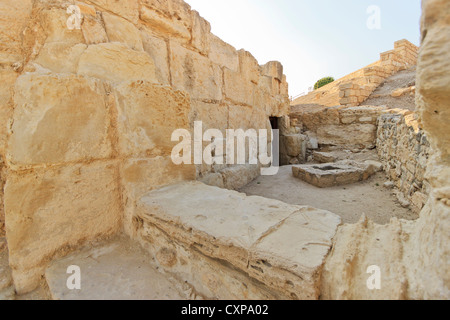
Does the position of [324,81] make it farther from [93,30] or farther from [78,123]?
[78,123]

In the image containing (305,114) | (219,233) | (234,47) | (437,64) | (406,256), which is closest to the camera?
(437,64)

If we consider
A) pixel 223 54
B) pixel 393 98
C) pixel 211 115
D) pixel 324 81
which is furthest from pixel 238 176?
pixel 324 81

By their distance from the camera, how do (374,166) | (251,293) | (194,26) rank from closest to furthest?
1. (251,293)
2. (194,26)
3. (374,166)

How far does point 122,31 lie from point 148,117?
3.19 ft

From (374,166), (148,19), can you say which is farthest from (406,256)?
(374,166)

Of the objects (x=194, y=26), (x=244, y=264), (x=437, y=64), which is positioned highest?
(x=194, y=26)

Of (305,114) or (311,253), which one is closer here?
(311,253)

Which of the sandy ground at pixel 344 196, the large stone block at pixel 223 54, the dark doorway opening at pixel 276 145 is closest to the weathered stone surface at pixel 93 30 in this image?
the large stone block at pixel 223 54

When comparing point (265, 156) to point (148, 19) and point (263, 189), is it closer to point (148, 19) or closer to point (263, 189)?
point (263, 189)

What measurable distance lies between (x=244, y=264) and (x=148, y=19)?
2553 millimetres

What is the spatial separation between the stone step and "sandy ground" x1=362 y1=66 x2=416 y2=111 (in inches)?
391

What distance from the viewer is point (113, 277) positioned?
1.22 m

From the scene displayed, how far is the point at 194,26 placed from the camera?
2805mm

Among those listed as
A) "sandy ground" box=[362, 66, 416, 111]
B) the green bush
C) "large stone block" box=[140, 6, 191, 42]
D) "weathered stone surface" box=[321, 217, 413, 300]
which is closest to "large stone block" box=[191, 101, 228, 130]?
"large stone block" box=[140, 6, 191, 42]
